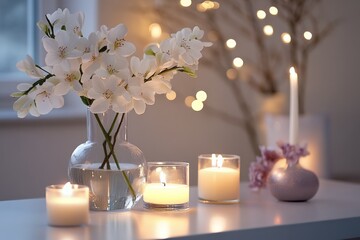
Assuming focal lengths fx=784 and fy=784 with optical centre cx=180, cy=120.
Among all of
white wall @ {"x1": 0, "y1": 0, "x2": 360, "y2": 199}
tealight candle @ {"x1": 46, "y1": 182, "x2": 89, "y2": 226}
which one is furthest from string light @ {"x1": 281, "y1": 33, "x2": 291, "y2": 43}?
tealight candle @ {"x1": 46, "y1": 182, "x2": 89, "y2": 226}

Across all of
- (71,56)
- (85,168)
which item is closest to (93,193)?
(85,168)

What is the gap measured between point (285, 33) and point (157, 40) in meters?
0.61

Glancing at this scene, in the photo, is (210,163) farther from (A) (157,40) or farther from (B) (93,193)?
(A) (157,40)

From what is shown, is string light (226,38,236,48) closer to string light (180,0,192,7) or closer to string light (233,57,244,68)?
string light (233,57,244,68)

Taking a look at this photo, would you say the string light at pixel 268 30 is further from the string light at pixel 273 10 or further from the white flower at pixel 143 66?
the white flower at pixel 143 66

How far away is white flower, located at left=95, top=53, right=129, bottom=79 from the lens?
5.05 ft

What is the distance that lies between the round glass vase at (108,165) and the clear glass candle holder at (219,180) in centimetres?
21

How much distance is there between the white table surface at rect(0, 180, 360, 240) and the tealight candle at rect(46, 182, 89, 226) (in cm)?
2

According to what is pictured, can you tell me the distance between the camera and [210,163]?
5.99 ft

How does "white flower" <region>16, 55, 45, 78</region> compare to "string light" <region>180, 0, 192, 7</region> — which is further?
"string light" <region>180, 0, 192, 7</region>

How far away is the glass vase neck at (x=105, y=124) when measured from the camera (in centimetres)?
162

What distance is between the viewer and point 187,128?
312 centimetres

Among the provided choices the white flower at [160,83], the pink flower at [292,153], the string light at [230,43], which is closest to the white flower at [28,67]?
the white flower at [160,83]

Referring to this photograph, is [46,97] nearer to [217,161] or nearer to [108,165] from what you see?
[108,165]
